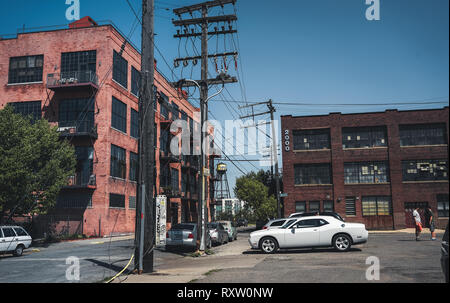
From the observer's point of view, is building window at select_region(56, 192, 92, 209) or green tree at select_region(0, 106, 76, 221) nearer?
green tree at select_region(0, 106, 76, 221)

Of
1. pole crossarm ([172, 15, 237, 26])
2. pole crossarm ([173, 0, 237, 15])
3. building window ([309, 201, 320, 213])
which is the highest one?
pole crossarm ([173, 0, 237, 15])

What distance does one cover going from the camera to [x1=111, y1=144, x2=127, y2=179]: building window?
3610cm

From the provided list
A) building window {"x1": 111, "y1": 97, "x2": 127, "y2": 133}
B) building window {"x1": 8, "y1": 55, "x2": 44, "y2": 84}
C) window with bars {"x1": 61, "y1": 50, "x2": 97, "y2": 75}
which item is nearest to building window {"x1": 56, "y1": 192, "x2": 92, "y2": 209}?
building window {"x1": 111, "y1": 97, "x2": 127, "y2": 133}

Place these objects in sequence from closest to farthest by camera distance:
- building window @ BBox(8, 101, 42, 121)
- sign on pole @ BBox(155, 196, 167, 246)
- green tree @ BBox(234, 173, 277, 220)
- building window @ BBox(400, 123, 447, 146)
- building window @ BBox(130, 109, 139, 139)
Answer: sign on pole @ BBox(155, 196, 167, 246)
building window @ BBox(8, 101, 42, 121)
building window @ BBox(400, 123, 447, 146)
building window @ BBox(130, 109, 139, 139)
green tree @ BBox(234, 173, 277, 220)

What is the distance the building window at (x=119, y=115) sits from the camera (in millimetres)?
37000

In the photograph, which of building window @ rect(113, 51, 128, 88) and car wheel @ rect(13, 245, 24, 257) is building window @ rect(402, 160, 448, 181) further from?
car wheel @ rect(13, 245, 24, 257)

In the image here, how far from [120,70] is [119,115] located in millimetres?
4397

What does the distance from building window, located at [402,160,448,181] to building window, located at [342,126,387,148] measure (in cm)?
333

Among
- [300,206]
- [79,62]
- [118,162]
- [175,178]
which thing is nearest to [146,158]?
[118,162]

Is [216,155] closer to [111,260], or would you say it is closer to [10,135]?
[10,135]

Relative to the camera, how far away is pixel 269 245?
17.4 metres

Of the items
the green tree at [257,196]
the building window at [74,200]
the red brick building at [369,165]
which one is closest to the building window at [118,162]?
the building window at [74,200]

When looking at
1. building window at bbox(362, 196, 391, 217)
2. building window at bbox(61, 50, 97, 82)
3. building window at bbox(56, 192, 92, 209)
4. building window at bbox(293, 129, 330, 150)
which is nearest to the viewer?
building window at bbox(56, 192, 92, 209)
